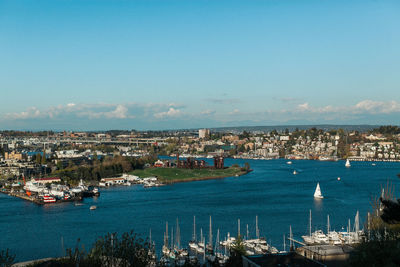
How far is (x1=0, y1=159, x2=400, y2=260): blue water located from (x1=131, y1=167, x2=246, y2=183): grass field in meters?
2.60

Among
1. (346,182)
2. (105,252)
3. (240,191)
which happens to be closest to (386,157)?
(346,182)

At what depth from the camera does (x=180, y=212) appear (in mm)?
10211

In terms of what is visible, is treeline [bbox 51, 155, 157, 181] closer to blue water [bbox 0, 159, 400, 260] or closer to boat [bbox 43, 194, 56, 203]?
blue water [bbox 0, 159, 400, 260]

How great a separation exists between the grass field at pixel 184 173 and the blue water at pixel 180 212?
260cm

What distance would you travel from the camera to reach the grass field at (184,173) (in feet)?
59.9

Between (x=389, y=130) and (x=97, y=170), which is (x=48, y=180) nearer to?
(x=97, y=170)

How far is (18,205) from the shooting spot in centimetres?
1204

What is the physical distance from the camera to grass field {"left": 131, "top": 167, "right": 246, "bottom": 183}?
18266mm

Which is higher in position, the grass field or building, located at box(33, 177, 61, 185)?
building, located at box(33, 177, 61, 185)

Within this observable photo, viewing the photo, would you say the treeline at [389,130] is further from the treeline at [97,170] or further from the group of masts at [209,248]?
the group of masts at [209,248]

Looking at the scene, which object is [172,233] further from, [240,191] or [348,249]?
[240,191]

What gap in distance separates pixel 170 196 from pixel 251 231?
531 centimetres

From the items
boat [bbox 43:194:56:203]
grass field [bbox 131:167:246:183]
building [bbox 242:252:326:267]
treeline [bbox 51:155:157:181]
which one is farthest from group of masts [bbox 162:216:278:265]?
grass field [bbox 131:167:246:183]

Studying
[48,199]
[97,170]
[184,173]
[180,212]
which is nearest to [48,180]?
[97,170]
